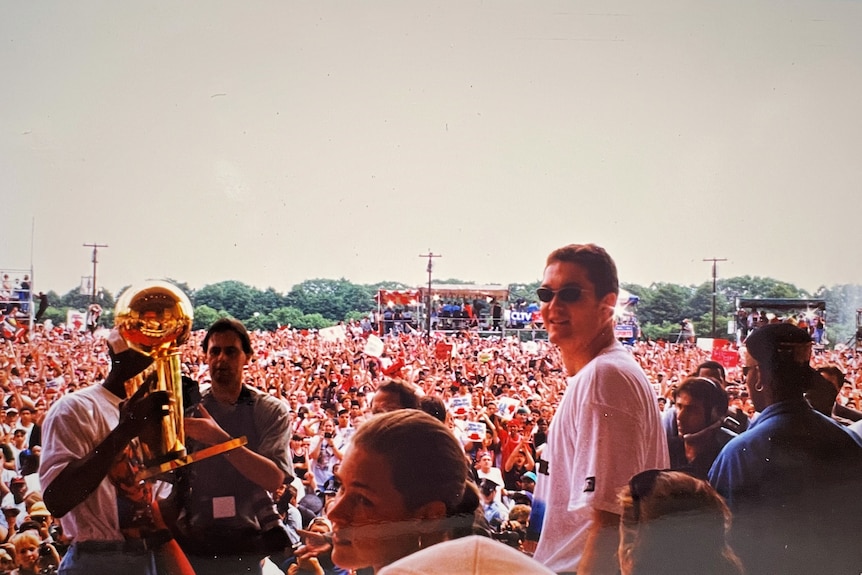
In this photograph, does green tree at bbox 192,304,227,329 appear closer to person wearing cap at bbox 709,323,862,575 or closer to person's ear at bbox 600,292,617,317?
person's ear at bbox 600,292,617,317

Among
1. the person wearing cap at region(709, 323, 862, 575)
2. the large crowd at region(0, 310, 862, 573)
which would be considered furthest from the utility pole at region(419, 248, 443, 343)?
the person wearing cap at region(709, 323, 862, 575)

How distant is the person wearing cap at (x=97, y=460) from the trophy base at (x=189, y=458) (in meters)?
0.10

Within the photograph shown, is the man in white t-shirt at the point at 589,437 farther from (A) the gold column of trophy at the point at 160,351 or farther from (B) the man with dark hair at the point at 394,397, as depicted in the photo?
(A) the gold column of trophy at the point at 160,351

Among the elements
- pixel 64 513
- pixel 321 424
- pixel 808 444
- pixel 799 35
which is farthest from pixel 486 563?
pixel 799 35

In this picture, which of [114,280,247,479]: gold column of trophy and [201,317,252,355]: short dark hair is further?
[201,317,252,355]: short dark hair

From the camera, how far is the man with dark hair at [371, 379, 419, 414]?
2.56 m

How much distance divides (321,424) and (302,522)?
0.34 m

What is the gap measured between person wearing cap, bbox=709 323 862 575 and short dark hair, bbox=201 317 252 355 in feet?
5.87

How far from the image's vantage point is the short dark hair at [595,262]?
267cm

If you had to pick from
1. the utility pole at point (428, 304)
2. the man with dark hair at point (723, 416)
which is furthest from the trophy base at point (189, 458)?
the man with dark hair at point (723, 416)

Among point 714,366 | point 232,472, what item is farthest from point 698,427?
point 232,472

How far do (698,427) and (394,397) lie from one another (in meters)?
1.17

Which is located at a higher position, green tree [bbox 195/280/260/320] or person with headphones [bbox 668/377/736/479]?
green tree [bbox 195/280/260/320]

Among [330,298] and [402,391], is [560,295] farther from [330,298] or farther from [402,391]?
[330,298]
